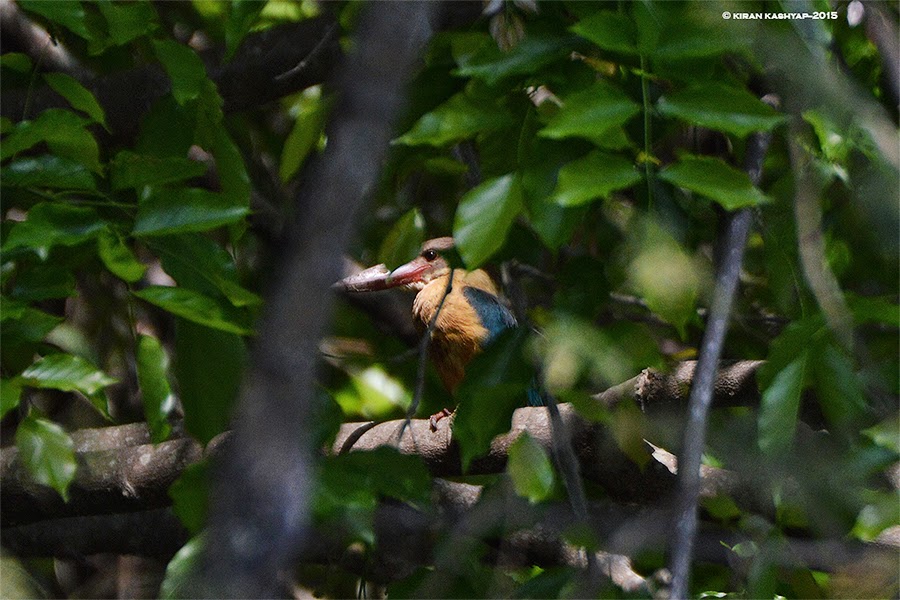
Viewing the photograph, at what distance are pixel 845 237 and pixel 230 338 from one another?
1332 millimetres

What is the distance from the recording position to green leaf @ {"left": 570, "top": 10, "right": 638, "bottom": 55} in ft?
4.19

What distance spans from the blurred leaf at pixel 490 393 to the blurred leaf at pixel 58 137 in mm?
703

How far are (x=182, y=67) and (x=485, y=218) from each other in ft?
2.28

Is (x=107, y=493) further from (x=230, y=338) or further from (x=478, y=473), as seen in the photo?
(x=230, y=338)

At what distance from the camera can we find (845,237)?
7.47ft

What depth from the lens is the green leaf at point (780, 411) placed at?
4.43 ft

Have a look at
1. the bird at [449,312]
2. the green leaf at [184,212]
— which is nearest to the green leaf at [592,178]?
the green leaf at [184,212]

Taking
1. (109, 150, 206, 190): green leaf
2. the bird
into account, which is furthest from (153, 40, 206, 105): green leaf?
the bird

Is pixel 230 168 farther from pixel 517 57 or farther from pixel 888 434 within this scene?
pixel 888 434

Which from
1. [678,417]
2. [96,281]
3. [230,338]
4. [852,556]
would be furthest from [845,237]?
[96,281]

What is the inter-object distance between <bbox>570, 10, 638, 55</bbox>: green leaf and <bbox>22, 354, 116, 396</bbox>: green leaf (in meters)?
0.81

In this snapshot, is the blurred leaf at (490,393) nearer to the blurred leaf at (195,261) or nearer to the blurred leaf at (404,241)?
the blurred leaf at (404,241)

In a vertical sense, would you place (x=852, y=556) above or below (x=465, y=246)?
below

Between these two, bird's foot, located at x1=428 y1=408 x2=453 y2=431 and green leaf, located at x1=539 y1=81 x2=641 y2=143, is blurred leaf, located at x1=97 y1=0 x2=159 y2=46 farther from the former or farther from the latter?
bird's foot, located at x1=428 y1=408 x2=453 y2=431
